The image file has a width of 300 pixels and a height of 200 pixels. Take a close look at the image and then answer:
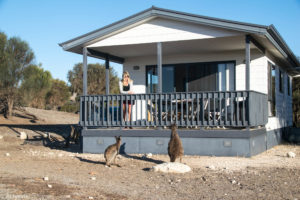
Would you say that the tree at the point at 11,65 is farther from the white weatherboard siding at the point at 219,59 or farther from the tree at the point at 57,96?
the tree at the point at 57,96

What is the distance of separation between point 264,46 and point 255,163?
176 inches

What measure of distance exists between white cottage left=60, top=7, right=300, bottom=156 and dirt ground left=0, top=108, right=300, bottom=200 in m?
0.58

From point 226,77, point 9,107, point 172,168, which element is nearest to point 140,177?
point 172,168

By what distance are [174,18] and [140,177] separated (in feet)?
17.0

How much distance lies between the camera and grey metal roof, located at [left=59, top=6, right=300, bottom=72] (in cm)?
1032

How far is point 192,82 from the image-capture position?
45.1ft

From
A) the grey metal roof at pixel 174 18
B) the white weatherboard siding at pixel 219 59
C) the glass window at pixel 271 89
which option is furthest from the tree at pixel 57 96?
the glass window at pixel 271 89

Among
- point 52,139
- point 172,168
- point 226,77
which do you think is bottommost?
point 172,168

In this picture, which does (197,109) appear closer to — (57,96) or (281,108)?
(281,108)

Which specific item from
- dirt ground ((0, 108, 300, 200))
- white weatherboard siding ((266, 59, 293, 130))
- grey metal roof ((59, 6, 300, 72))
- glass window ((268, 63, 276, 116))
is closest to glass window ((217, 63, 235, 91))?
glass window ((268, 63, 276, 116))

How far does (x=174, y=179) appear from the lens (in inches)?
287

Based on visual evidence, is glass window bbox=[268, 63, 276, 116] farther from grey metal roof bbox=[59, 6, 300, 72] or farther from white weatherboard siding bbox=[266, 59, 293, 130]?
grey metal roof bbox=[59, 6, 300, 72]

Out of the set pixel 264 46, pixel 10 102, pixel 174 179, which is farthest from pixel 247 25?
pixel 10 102

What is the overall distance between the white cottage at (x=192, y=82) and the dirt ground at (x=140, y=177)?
0.58 metres
